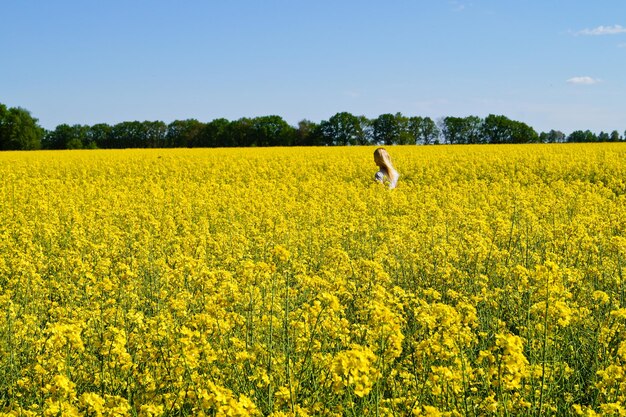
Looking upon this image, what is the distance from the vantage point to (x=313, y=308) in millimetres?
3672

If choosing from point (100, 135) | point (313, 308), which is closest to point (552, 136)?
point (100, 135)

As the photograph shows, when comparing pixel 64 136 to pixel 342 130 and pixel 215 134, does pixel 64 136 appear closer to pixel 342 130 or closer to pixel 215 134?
pixel 215 134

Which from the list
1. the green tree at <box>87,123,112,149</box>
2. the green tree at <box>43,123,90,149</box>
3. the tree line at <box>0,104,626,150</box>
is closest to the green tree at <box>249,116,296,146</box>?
the tree line at <box>0,104,626,150</box>

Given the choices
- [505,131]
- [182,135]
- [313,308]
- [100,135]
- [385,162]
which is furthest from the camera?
[100,135]

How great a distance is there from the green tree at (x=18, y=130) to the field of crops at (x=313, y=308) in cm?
5816

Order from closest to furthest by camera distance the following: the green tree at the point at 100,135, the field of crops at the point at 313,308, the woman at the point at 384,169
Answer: the field of crops at the point at 313,308, the woman at the point at 384,169, the green tree at the point at 100,135

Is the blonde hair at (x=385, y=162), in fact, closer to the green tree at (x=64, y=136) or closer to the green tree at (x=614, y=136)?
the green tree at (x=614, y=136)

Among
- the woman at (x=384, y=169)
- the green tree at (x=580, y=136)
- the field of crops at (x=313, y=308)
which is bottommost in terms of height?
the field of crops at (x=313, y=308)

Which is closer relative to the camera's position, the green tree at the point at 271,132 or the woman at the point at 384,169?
the woman at the point at 384,169

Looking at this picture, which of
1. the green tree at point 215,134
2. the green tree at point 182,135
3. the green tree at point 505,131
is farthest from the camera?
the green tree at point 182,135

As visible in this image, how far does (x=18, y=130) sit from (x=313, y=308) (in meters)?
71.3

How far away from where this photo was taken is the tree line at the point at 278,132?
7169 cm

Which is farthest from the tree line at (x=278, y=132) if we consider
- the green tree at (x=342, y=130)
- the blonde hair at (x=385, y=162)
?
the blonde hair at (x=385, y=162)

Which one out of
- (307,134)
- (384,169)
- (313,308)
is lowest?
(313,308)
